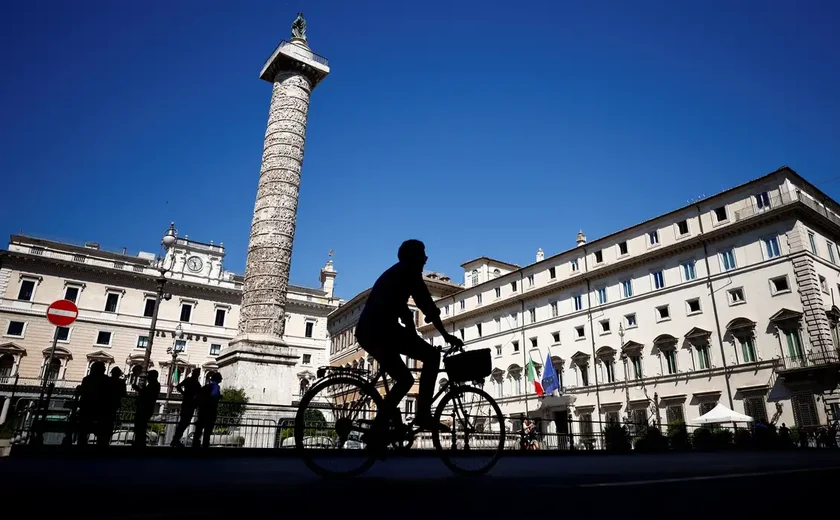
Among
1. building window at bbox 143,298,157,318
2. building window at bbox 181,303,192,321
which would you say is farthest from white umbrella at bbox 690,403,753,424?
building window at bbox 143,298,157,318

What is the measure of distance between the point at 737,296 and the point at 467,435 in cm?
2746

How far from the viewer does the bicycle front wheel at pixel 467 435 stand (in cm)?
439

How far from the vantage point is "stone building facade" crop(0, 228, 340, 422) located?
38.2 meters

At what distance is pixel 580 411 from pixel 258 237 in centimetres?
2203

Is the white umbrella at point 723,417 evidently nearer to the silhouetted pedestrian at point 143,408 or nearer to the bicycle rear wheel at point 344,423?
the silhouetted pedestrian at point 143,408

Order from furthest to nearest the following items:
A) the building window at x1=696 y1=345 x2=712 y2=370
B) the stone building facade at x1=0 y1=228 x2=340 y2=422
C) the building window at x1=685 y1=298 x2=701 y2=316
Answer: the stone building facade at x1=0 y1=228 x2=340 y2=422
the building window at x1=685 y1=298 x2=701 y2=316
the building window at x1=696 y1=345 x2=712 y2=370

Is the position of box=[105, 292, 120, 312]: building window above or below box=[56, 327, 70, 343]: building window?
above

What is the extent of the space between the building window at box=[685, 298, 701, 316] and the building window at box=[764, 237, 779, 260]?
414 centimetres

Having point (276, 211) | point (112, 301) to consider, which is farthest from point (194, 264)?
point (276, 211)

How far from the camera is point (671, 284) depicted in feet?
98.6

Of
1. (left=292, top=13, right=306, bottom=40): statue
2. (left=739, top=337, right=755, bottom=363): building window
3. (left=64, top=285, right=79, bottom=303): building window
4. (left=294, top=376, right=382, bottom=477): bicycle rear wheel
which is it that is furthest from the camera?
(left=64, top=285, right=79, bottom=303): building window

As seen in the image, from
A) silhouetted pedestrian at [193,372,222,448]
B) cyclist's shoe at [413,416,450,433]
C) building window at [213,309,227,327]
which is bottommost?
cyclist's shoe at [413,416,450,433]

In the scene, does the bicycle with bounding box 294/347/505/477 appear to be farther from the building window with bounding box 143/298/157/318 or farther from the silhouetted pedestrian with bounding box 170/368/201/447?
the building window with bounding box 143/298/157/318

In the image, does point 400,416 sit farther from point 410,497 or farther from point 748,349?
point 748,349
